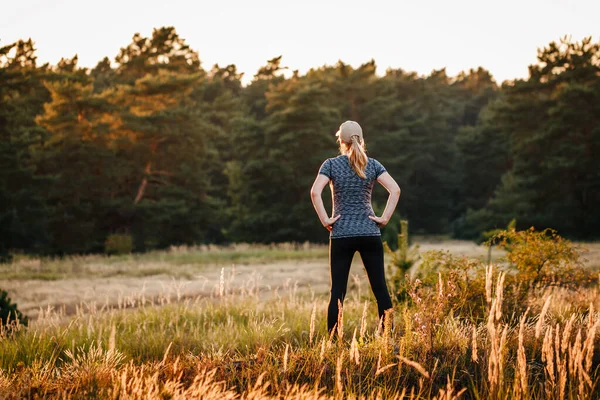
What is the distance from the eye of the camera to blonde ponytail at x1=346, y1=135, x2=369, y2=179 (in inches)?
211

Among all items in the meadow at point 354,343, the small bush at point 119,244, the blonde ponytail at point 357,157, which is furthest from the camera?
the small bush at point 119,244

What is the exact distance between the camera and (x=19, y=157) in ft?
89.6

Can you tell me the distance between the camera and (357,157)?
17.6 ft

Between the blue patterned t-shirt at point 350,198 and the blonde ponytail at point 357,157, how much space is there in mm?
51

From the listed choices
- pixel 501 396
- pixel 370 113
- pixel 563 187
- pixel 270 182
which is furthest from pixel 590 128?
pixel 501 396

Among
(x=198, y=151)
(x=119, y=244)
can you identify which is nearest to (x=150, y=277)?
(x=119, y=244)

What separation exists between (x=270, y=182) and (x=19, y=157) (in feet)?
58.0

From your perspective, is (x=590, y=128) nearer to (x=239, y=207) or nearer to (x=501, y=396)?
(x=239, y=207)

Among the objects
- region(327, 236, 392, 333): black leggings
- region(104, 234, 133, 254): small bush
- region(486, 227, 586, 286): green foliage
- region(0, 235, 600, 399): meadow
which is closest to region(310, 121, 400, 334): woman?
region(327, 236, 392, 333): black leggings

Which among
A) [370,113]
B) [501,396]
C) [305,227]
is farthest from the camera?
[370,113]

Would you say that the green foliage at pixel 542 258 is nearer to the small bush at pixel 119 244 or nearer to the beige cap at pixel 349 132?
the beige cap at pixel 349 132

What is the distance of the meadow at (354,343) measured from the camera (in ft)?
11.1

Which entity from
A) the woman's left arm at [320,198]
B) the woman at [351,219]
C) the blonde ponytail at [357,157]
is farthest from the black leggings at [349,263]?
the blonde ponytail at [357,157]

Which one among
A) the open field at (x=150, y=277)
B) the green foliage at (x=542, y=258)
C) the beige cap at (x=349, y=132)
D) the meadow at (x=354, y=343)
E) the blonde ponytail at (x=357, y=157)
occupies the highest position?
the beige cap at (x=349, y=132)
